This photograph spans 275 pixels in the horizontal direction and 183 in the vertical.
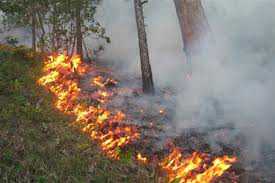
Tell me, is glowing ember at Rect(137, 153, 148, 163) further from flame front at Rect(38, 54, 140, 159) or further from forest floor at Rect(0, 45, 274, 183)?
flame front at Rect(38, 54, 140, 159)

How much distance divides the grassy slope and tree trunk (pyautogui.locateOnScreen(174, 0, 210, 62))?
6.87m

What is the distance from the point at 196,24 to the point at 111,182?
9.70 meters

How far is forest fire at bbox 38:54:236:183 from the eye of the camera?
8.03 metres

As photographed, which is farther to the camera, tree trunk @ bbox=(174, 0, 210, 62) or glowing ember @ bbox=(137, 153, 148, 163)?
tree trunk @ bbox=(174, 0, 210, 62)

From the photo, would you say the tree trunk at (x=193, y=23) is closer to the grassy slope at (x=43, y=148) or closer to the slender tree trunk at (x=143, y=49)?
the slender tree trunk at (x=143, y=49)

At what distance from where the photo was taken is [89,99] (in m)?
11.5

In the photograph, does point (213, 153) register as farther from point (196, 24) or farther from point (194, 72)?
point (196, 24)

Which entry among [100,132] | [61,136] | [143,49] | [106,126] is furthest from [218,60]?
[61,136]

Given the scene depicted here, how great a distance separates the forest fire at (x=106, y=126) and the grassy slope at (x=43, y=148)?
423mm

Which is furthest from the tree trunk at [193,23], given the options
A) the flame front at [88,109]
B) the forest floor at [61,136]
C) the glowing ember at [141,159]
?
the glowing ember at [141,159]

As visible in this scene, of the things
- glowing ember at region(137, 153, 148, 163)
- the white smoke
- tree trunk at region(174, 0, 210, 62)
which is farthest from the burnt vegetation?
tree trunk at region(174, 0, 210, 62)

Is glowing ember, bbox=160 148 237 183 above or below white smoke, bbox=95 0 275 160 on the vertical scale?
below

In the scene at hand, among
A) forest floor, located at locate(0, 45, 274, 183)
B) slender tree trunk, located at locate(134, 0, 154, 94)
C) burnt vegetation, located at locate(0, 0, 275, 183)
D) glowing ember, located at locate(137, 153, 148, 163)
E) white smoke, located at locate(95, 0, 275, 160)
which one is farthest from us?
slender tree trunk, located at locate(134, 0, 154, 94)

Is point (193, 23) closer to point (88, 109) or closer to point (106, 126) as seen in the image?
point (88, 109)
